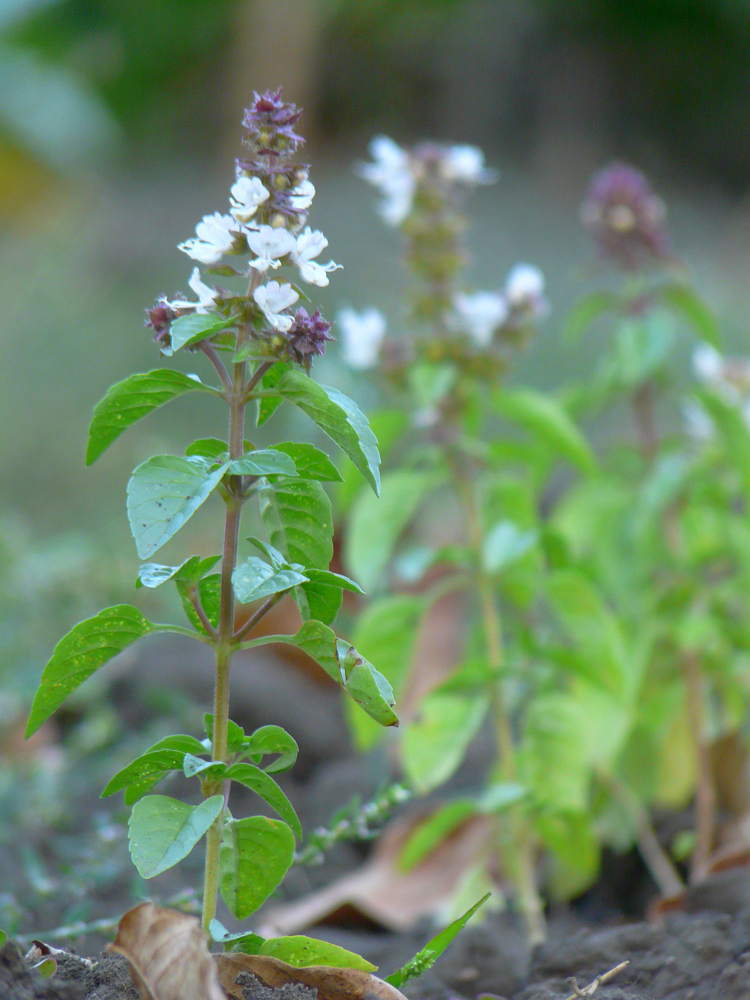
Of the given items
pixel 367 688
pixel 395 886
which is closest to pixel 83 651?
pixel 367 688

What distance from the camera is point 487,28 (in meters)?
6.34

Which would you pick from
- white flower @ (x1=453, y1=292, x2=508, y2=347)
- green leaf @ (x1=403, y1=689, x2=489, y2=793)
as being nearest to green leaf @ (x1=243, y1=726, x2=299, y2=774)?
green leaf @ (x1=403, y1=689, x2=489, y2=793)

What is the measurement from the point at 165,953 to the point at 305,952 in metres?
0.12

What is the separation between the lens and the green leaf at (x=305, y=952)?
679 mm

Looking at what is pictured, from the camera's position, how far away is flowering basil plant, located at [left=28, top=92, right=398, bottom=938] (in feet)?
2.01

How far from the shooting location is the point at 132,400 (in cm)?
66

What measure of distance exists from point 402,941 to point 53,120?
4.86 m

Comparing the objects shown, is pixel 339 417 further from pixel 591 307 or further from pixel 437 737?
pixel 591 307

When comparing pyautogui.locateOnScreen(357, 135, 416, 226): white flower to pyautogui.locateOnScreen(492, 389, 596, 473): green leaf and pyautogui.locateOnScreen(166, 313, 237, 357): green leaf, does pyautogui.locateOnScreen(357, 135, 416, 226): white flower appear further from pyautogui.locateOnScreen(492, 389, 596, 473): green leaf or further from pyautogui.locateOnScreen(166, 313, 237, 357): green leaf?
pyautogui.locateOnScreen(166, 313, 237, 357): green leaf

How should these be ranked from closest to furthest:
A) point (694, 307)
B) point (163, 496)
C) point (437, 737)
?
point (163, 496) < point (437, 737) < point (694, 307)

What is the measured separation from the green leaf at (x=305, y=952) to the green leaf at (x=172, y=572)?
0.26 metres

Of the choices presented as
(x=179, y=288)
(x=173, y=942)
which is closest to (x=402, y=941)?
(x=173, y=942)

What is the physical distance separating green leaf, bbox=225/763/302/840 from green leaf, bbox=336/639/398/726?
10 centimetres

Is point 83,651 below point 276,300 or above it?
below
